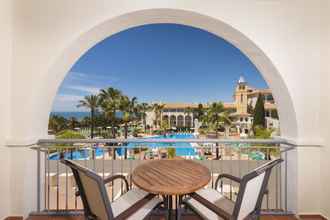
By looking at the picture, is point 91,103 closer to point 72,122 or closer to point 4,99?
point 72,122

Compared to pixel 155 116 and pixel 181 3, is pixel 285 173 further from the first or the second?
pixel 155 116

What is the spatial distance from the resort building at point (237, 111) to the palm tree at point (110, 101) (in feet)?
10.1

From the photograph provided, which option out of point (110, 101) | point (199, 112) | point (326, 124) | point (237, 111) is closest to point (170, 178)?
point (326, 124)

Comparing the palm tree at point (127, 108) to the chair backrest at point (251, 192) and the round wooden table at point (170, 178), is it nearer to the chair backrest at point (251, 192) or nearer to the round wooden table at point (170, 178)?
the round wooden table at point (170, 178)

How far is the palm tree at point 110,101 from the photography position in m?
16.5

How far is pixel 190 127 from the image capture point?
731 inches

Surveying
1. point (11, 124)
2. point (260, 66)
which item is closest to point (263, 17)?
point (260, 66)

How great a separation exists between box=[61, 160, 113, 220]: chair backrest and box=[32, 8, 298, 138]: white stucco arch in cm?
137

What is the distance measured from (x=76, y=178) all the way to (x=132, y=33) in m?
13.2

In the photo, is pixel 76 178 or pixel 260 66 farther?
pixel 260 66

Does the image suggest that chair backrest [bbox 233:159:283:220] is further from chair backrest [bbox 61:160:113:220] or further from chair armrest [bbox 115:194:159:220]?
chair backrest [bbox 61:160:113:220]

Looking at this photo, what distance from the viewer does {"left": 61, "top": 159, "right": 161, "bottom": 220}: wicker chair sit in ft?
4.72

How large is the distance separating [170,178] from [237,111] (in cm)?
1691

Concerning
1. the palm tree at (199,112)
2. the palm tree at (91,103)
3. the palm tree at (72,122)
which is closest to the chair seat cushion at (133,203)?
the palm tree at (91,103)
